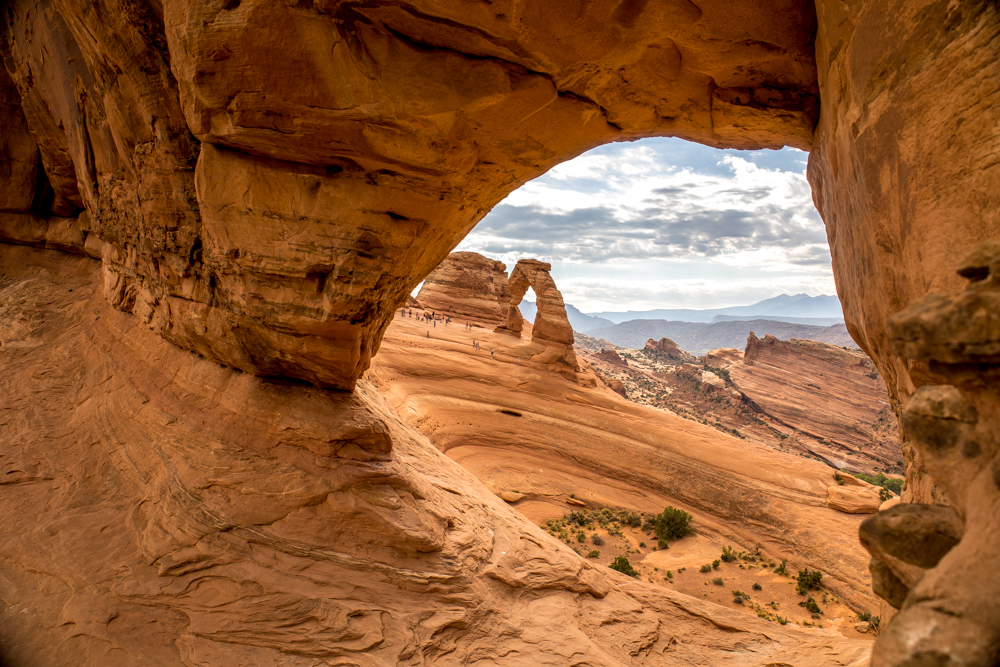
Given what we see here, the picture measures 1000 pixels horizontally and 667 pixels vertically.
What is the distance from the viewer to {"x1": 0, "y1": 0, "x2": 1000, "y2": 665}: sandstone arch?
348cm

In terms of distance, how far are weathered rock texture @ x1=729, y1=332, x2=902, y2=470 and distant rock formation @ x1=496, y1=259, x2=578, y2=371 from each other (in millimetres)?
23752

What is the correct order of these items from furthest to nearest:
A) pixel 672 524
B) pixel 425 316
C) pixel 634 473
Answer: pixel 425 316, pixel 634 473, pixel 672 524

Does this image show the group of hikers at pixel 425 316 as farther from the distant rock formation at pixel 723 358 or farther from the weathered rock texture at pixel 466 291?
the distant rock formation at pixel 723 358

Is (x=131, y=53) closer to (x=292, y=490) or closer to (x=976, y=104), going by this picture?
(x=292, y=490)

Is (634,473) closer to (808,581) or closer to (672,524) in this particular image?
(672,524)

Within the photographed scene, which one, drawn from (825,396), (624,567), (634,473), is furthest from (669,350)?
(624,567)

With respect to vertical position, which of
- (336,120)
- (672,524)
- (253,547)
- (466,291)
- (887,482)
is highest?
(336,120)

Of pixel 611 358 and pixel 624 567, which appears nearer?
pixel 624 567

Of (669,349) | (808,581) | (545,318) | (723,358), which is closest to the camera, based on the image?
(808,581)

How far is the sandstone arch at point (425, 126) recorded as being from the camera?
137 inches

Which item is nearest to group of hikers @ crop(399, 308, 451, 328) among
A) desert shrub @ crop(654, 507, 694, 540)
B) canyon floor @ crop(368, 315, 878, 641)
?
canyon floor @ crop(368, 315, 878, 641)

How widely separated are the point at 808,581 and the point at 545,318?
1718 centimetres

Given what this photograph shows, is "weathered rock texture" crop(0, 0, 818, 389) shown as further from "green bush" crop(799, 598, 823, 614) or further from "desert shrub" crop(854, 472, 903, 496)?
"desert shrub" crop(854, 472, 903, 496)

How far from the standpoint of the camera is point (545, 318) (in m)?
27.5
